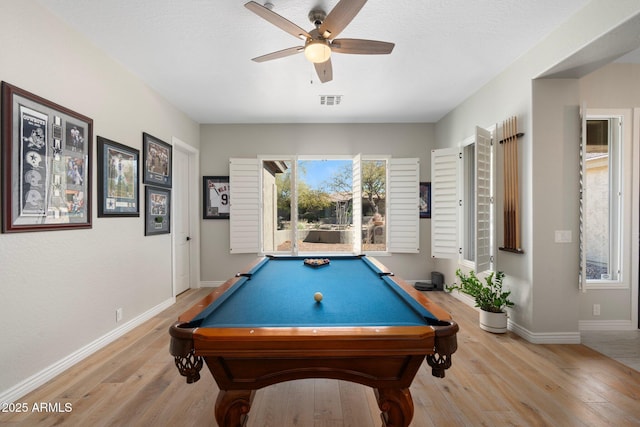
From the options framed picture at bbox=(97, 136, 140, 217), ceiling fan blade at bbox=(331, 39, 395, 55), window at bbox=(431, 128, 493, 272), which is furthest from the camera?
window at bbox=(431, 128, 493, 272)

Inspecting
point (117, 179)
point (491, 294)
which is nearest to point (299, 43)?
point (117, 179)

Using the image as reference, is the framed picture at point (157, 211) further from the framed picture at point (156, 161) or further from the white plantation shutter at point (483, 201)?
the white plantation shutter at point (483, 201)

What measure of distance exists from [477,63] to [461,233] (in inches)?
85.8

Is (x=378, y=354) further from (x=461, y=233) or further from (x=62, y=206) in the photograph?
(x=461, y=233)

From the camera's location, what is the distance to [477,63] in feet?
9.93

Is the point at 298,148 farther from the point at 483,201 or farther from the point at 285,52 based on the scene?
the point at 483,201

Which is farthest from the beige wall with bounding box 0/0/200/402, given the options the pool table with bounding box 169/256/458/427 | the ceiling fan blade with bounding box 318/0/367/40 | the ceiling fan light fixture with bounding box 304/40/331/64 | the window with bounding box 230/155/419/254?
the ceiling fan blade with bounding box 318/0/367/40

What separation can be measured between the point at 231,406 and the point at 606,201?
4094 millimetres

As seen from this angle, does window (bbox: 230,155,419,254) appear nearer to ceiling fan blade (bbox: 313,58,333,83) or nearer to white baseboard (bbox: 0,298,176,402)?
white baseboard (bbox: 0,298,176,402)

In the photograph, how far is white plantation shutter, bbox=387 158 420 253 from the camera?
191 inches

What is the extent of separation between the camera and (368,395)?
2.03m

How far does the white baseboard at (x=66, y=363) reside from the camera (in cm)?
194

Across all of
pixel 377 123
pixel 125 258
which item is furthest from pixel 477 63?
pixel 125 258

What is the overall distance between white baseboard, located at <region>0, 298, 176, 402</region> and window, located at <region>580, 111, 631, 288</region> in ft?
16.1
